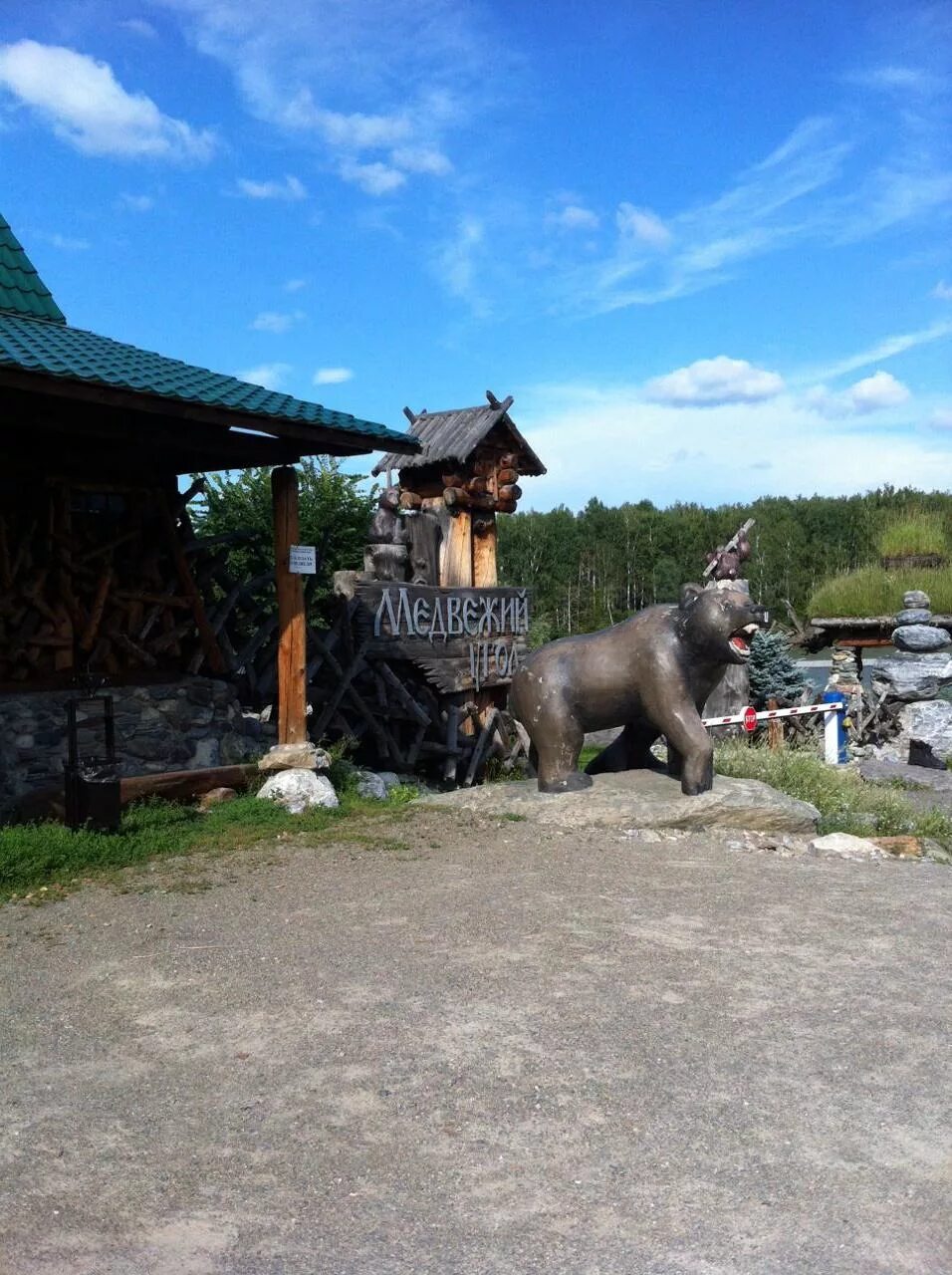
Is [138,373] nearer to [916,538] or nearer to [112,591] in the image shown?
[112,591]

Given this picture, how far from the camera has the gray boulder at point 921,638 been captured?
16.2 meters

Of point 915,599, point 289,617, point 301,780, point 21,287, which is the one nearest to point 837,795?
point 301,780

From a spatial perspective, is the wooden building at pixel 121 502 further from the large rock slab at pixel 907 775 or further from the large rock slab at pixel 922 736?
the large rock slab at pixel 922 736

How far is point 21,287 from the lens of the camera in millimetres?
10312

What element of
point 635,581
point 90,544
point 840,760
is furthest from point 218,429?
point 635,581

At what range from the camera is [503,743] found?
15.2 meters

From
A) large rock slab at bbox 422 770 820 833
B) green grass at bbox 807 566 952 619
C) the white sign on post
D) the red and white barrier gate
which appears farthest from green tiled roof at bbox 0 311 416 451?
green grass at bbox 807 566 952 619

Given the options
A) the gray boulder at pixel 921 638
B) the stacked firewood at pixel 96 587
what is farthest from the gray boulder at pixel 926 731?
the stacked firewood at pixel 96 587

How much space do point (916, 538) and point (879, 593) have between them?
2050 mm

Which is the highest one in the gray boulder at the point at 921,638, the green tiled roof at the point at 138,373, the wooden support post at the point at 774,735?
the green tiled roof at the point at 138,373

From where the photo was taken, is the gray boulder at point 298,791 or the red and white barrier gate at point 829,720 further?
the red and white barrier gate at point 829,720

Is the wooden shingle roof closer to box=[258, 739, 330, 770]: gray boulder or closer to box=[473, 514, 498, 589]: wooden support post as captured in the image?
box=[473, 514, 498, 589]: wooden support post

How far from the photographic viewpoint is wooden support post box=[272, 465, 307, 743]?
9.70 meters

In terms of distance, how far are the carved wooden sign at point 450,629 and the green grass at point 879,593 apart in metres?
5.22
